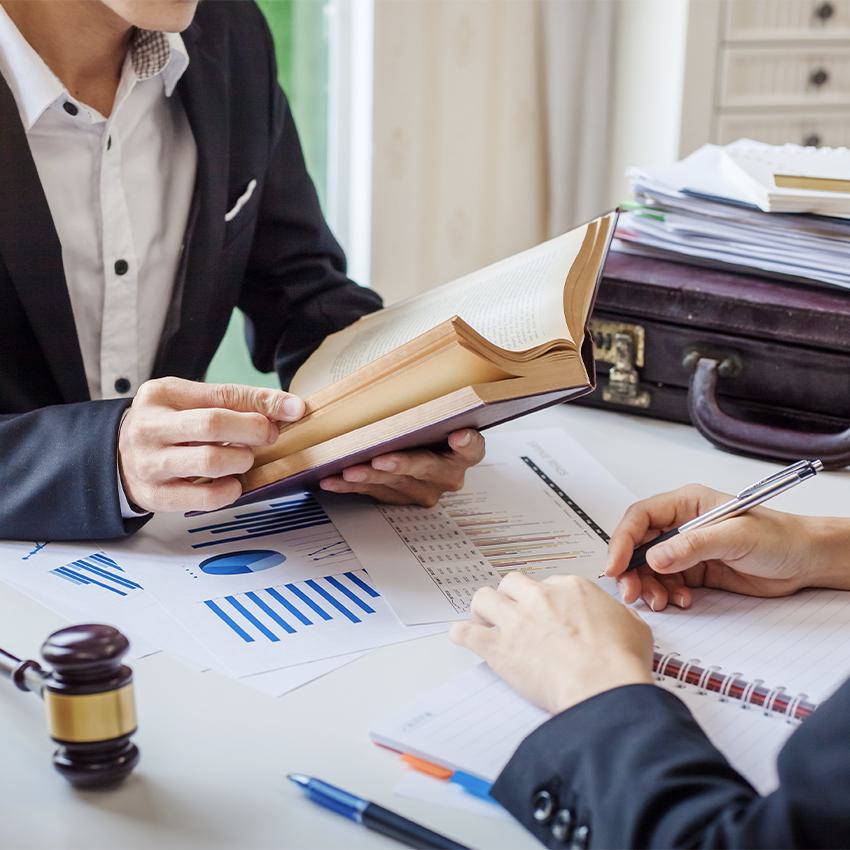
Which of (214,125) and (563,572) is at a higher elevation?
(214,125)

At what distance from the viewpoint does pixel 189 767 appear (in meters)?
0.66

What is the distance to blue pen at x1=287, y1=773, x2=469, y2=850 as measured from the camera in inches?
22.7

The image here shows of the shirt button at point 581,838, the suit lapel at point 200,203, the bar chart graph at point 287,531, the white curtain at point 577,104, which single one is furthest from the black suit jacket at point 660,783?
the white curtain at point 577,104


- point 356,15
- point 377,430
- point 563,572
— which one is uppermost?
point 356,15

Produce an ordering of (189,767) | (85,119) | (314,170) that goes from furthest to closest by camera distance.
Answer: (314,170)
(85,119)
(189,767)

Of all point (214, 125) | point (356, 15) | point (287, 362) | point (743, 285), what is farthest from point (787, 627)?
point (356, 15)

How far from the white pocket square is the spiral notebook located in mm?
779

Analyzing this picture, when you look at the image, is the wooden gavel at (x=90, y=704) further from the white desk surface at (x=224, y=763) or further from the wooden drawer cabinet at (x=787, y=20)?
the wooden drawer cabinet at (x=787, y=20)

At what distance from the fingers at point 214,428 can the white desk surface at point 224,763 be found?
162mm

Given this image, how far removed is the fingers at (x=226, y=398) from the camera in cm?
89

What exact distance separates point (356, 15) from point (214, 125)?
137 centimetres

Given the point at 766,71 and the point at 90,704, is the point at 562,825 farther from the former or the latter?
the point at 766,71

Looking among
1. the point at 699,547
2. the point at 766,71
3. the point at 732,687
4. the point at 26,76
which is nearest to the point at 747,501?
the point at 699,547

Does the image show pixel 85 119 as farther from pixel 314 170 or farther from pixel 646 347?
pixel 314 170
